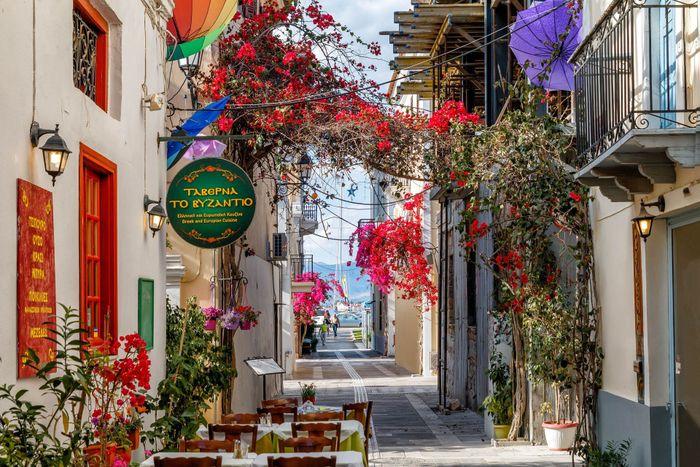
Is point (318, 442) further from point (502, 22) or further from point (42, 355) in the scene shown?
point (502, 22)

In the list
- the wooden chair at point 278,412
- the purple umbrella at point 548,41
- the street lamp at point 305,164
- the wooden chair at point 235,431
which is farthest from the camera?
the street lamp at point 305,164

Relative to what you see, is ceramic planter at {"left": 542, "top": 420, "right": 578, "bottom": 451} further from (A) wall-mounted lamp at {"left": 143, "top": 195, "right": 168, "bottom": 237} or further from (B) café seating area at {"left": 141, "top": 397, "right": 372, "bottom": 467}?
(A) wall-mounted lamp at {"left": 143, "top": 195, "right": 168, "bottom": 237}

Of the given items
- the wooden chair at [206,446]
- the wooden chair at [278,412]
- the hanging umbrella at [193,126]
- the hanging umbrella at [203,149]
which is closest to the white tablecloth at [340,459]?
the wooden chair at [206,446]

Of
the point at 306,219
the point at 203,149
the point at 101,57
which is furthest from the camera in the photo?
the point at 306,219

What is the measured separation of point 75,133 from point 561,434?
9289mm

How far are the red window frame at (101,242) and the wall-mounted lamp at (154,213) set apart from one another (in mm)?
1370

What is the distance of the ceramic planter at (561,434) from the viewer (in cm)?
1585

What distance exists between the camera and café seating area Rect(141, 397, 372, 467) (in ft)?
30.1

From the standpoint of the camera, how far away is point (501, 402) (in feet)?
59.5

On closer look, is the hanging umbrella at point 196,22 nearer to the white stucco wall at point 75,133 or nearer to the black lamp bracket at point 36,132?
the white stucco wall at point 75,133

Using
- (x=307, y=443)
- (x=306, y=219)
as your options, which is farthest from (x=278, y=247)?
(x=307, y=443)

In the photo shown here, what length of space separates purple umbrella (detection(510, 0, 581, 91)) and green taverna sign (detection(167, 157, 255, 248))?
182 inches

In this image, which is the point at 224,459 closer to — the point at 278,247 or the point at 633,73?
the point at 633,73

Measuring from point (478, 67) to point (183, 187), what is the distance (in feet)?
46.8
